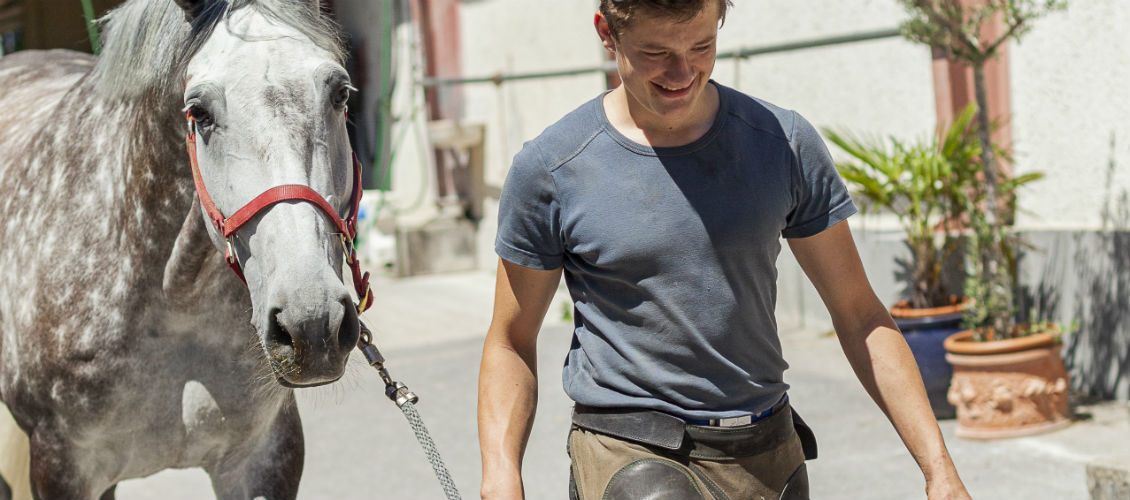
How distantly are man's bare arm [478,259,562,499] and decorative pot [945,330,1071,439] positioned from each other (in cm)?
318

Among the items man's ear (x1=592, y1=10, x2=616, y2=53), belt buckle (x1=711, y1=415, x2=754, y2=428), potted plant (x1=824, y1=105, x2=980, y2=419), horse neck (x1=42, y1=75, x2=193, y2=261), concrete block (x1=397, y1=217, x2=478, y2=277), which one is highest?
man's ear (x1=592, y1=10, x2=616, y2=53)

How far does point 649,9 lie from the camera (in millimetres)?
1951

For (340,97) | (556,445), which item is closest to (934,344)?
(556,445)

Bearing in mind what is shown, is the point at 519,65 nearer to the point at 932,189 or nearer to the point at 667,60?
the point at 932,189

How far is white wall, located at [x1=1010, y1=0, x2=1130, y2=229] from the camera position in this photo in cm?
511

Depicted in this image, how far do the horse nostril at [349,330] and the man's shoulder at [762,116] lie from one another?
771 mm

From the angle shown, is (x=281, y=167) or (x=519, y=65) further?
(x=519, y=65)

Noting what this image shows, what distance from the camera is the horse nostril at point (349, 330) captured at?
6.80ft

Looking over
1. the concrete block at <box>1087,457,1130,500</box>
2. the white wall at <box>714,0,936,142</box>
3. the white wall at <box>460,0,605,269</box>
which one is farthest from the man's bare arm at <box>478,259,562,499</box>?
the white wall at <box>460,0,605,269</box>

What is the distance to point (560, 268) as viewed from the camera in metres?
2.21

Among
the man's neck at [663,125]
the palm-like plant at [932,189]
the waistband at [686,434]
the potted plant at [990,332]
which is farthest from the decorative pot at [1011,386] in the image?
the man's neck at [663,125]

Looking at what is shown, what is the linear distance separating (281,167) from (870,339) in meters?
1.12

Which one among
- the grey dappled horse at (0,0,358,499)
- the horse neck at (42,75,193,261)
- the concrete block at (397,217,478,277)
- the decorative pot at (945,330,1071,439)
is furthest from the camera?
the concrete block at (397,217,478,277)

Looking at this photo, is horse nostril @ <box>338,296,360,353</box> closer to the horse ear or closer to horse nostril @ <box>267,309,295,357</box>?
horse nostril @ <box>267,309,295,357</box>
